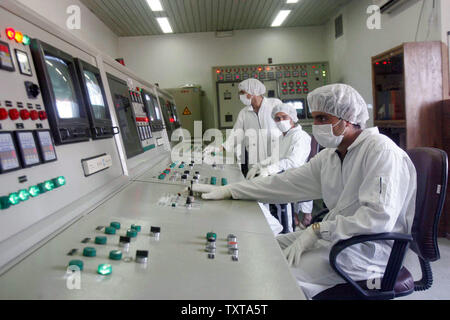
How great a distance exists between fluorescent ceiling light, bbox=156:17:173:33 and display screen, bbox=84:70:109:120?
398 cm

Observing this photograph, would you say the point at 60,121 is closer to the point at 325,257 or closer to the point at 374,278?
the point at 325,257

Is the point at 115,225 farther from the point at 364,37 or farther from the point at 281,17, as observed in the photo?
the point at 281,17

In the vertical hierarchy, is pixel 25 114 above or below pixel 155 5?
below

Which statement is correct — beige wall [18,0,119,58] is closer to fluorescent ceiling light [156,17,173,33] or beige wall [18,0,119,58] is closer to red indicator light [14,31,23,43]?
fluorescent ceiling light [156,17,173,33]

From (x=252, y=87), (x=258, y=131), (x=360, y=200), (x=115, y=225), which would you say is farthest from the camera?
(x=258, y=131)

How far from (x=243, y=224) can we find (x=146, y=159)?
1052mm

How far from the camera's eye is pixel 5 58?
78 cm

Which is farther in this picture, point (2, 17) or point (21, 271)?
point (2, 17)

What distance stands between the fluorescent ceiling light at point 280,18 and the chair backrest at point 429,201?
4.26m

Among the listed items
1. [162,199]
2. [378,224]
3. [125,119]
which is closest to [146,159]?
[125,119]

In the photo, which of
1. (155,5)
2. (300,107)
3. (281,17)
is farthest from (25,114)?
(281,17)

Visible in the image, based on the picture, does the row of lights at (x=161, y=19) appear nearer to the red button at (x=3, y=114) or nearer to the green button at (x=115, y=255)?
the red button at (x=3, y=114)

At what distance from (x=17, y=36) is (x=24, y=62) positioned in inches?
2.7
